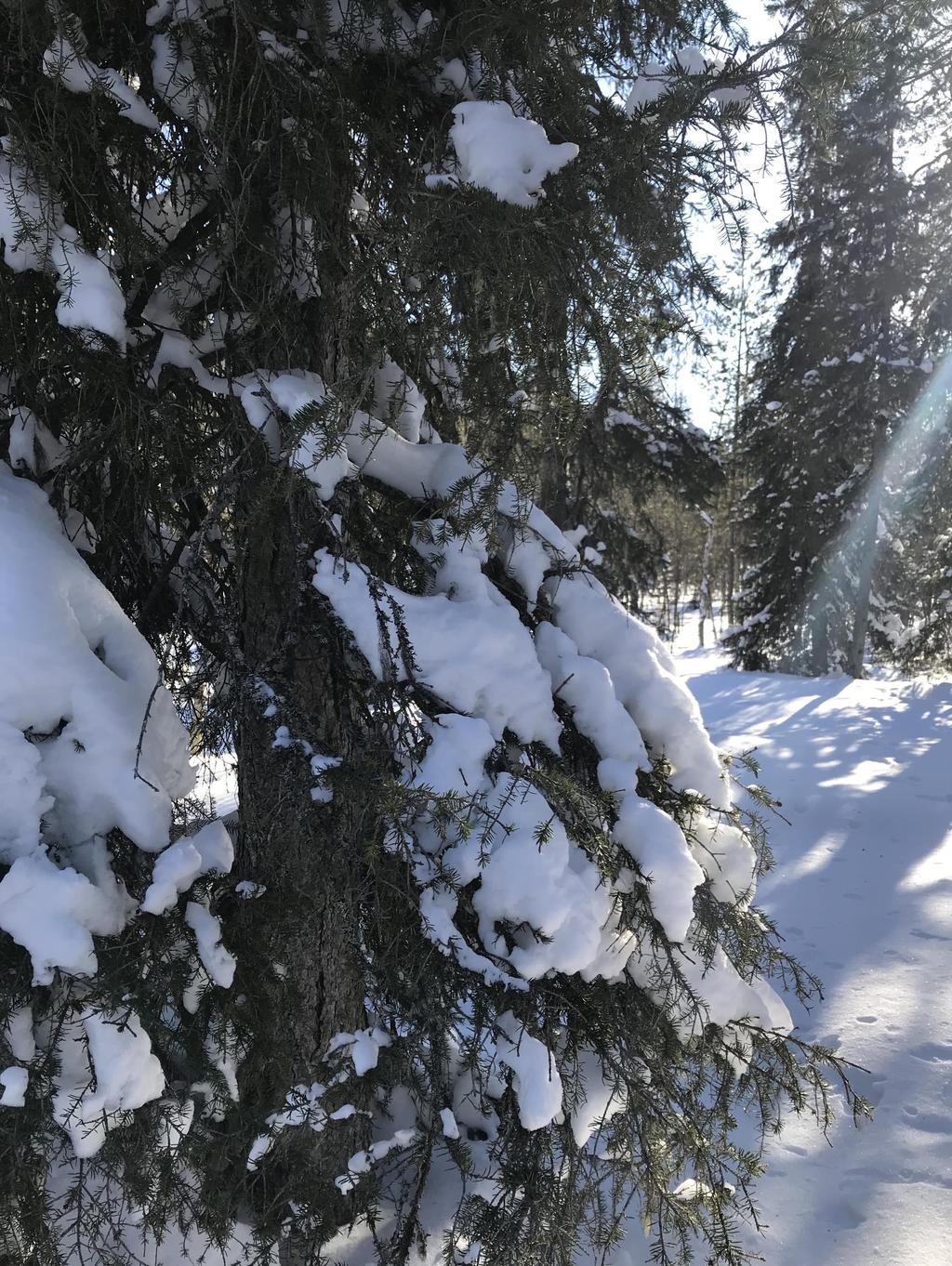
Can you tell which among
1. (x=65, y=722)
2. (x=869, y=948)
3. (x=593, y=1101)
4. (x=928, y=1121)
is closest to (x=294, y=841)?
(x=65, y=722)

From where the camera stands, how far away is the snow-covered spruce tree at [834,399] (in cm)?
1320

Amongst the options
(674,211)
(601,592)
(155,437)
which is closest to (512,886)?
(601,592)

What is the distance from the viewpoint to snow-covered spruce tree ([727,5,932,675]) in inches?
520

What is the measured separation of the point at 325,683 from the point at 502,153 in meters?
1.58

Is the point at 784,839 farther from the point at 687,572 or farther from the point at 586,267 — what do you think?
the point at 687,572

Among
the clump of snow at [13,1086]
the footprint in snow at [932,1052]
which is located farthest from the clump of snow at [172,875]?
the footprint in snow at [932,1052]

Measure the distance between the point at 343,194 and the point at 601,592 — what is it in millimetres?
1492

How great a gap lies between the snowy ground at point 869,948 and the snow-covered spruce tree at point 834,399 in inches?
194

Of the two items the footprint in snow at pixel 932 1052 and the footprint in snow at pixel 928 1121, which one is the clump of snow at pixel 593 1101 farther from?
the footprint in snow at pixel 932 1052

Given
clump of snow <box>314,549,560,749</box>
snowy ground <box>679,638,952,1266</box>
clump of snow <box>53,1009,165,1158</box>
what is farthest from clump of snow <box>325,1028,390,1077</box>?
snowy ground <box>679,638,952,1266</box>

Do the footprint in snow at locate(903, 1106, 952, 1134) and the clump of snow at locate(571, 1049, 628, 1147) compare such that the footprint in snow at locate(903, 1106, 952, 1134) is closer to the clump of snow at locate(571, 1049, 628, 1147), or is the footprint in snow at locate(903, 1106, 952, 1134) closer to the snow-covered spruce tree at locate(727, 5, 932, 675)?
the clump of snow at locate(571, 1049, 628, 1147)

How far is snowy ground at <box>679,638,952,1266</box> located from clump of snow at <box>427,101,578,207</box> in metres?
3.52

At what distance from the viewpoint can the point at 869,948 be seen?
4816mm

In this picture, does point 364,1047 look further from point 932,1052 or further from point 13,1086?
point 932,1052
